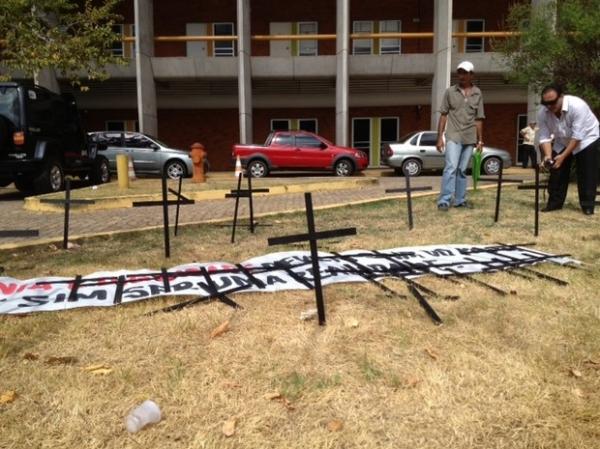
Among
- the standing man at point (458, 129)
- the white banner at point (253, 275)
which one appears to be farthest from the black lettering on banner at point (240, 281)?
the standing man at point (458, 129)

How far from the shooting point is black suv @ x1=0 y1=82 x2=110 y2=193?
10.2m

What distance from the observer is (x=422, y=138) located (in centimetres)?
1678

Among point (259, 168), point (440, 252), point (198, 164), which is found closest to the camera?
point (440, 252)

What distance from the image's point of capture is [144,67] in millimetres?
19078

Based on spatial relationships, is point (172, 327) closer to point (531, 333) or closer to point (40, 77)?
point (531, 333)

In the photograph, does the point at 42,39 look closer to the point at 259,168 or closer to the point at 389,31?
the point at 259,168

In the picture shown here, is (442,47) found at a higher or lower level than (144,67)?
higher

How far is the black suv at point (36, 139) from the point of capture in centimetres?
Result: 1021

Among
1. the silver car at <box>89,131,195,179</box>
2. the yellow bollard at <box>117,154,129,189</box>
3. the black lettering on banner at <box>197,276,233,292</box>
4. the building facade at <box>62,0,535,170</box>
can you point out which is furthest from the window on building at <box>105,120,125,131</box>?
the black lettering on banner at <box>197,276,233,292</box>

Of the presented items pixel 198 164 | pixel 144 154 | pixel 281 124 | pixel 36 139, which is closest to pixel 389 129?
pixel 281 124

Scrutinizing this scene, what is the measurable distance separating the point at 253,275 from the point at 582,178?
15.3 feet

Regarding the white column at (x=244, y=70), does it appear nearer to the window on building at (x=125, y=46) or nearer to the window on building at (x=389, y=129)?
the window on building at (x=125, y=46)

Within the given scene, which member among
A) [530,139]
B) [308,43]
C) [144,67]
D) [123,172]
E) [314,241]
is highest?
[308,43]

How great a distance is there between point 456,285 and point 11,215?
7.51m
